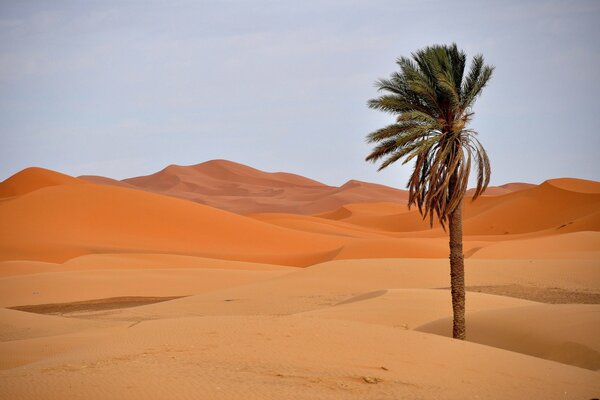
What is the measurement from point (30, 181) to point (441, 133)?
273 ft

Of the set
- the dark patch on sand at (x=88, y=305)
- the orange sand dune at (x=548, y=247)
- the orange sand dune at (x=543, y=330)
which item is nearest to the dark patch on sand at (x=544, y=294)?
the orange sand dune at (x=543, y=330)

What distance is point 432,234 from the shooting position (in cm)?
8288

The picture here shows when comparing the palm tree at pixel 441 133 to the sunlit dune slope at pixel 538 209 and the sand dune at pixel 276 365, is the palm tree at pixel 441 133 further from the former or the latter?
the sunlit dune slope at pixel 538 209

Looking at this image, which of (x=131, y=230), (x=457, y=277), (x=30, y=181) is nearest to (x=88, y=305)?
(x=457, y=277)

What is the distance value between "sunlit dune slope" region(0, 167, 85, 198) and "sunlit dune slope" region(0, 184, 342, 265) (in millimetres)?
23922

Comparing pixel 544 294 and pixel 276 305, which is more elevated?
pixel 544 294

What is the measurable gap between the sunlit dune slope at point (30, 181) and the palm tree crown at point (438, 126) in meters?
77.7

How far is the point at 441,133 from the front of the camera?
1745 centimetres

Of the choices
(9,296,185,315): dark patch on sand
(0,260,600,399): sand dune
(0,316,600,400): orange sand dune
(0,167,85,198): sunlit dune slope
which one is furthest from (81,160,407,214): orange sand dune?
(0,316,600,400): orange sand dune

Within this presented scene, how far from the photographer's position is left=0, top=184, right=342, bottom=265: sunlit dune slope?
54.6 metres

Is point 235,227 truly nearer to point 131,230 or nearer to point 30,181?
point 131,230

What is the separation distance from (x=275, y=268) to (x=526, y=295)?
19975mm

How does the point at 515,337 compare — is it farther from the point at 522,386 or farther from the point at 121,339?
the point at 121,339

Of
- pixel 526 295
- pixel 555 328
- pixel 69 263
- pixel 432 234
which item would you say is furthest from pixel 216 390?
pixel 432 234
